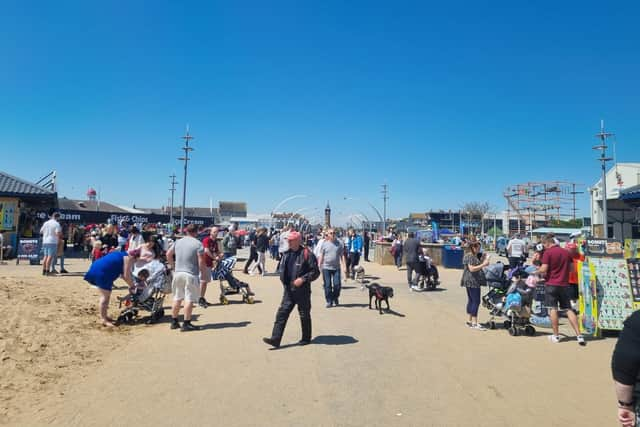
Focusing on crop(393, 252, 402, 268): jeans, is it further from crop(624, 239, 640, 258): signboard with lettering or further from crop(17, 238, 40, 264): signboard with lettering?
crop(17, 238, 40, 264): signboard with lettering

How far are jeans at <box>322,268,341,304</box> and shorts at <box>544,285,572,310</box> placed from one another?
4.40 meters

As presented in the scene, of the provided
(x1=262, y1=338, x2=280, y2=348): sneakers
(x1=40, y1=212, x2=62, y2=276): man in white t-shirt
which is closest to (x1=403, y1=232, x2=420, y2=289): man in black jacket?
(x1=262, y1=338, x2=280, y2=348): sneakers

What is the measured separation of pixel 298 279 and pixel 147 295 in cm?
348

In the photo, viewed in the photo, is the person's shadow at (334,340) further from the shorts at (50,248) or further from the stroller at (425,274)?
the shorts at (50,248)

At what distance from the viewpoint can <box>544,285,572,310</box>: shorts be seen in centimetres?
664

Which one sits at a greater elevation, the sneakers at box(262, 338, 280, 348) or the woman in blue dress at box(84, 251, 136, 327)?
the woman in blue dress at box(84, 251, 136, 327)

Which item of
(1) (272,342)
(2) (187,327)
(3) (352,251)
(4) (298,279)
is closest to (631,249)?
(3) (352,251)

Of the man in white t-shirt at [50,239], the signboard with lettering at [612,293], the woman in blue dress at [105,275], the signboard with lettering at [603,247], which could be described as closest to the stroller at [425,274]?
the signboard with lettering at [612,293]

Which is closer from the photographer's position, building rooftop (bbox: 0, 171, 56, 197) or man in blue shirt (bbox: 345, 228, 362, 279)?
man in blue shirt (bbox: 345, 228, 362, 279)

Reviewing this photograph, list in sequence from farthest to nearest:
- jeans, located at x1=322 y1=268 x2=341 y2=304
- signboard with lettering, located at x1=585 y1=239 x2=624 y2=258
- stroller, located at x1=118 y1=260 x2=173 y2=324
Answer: signboard with lettering, located at x1=585 y1=239 x2=624 y2=258 → jeans, located at x1=322 y1=268 x2=341 y2=304 → stroller, located at x1=118 y1=260 x2=173 y2=324

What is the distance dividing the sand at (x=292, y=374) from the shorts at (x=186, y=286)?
2.13ft

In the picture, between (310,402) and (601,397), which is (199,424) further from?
(601,397)

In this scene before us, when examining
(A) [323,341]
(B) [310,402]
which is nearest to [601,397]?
(B) [310,402]

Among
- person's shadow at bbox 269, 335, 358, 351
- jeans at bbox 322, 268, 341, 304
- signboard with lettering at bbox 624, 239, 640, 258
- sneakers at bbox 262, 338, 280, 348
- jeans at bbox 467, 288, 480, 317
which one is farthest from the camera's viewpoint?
signboard with lettering at bbox 624, 239, 640, 258
